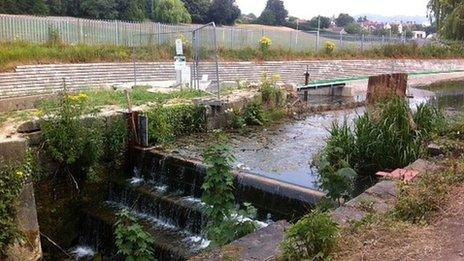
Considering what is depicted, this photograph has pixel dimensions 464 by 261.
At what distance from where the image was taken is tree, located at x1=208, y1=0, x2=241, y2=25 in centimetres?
5612

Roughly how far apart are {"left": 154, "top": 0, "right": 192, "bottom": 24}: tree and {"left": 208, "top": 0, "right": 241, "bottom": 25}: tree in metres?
3.66

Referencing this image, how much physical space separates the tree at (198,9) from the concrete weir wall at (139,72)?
3394 centimetres

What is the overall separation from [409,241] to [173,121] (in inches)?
273

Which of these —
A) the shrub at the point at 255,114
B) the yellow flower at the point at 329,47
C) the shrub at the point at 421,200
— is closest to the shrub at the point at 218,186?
the shrub at the point at 421,200

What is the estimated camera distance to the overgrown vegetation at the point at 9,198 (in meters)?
6.04

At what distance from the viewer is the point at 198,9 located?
193 feet

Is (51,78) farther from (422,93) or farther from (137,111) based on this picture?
(422,93)

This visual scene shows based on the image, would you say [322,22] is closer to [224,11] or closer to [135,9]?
[224,11]

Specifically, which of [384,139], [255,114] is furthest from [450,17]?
[384,139]

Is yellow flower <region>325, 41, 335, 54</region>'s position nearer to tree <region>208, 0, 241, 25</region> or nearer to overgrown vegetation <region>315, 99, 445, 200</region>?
overgrown vegetation <region>315, 99, 445, 200</region>

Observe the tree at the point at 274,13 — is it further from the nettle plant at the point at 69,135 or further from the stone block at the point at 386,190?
the stone block at the point at 386,190

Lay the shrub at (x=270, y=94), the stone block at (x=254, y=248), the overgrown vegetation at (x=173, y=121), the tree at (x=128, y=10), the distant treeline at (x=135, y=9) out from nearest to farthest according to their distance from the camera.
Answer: the stone block at (x=254, y=248) < the overgrown vegetation at (x=173, y=121) < the shrub at (x=270, y=94) < the distant treeline at (x=135, y=9) < the tree at (x=128, y=10)

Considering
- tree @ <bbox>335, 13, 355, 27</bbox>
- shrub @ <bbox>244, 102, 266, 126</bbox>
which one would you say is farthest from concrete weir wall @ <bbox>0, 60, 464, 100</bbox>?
tree @ <bbox>335, 13, 355, 27</bbox>

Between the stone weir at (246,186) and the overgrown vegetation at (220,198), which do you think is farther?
the stone weir at (246,186)
